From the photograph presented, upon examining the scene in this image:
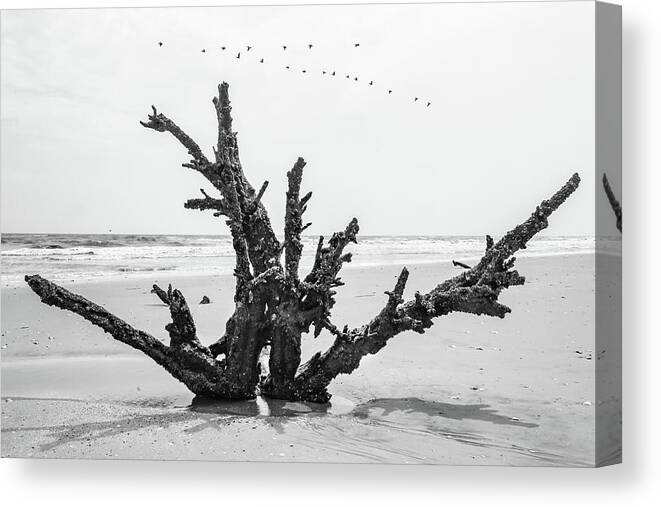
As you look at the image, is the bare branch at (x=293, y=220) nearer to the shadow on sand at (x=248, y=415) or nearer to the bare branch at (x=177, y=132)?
the bare branch at (x=177, y=132)

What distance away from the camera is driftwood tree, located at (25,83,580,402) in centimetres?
350

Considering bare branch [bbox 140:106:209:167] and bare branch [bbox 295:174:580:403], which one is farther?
bare branch [bbox 140:106:209:167]

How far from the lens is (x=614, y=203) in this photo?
11.2ft

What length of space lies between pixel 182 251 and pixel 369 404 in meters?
1.66

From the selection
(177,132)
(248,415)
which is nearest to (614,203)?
(248,415)

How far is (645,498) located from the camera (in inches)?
136

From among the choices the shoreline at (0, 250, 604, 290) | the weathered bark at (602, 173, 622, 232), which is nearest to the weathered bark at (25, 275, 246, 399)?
the shoreline at (0, 250, 604, 290)

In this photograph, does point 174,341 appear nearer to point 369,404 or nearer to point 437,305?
point 369,404

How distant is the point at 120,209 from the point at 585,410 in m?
2.92

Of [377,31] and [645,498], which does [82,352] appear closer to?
[377,31]

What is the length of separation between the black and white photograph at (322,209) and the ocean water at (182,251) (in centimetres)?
2

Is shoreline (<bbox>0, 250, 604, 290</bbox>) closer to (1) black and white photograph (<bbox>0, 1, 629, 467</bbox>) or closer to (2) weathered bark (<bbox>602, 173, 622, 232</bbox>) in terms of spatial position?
(1) black and white photograph (<bbox>0, 1, 629, 467</bbox>)

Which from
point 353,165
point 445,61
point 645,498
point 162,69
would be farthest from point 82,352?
point 645,498

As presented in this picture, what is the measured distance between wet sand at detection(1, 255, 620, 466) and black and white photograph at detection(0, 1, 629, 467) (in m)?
0.01
